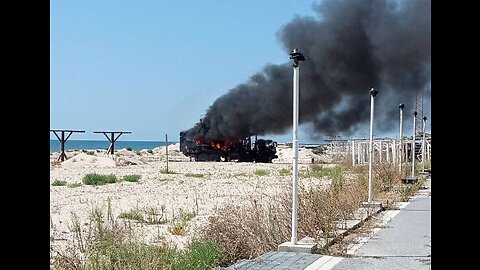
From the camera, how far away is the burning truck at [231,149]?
133 ft

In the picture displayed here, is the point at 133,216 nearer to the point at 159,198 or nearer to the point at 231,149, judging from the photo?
the point at 159,198

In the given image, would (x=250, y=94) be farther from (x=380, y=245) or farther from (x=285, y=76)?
(x=380, y=245)

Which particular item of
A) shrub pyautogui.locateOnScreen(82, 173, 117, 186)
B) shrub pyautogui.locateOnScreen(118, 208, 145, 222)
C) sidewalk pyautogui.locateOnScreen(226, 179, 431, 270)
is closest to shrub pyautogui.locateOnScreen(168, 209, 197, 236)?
shrub pyautogui.locateOnScreen(118, 208, 145, 222)

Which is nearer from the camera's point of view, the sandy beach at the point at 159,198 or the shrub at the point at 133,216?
the sandy beach at the point at 159,198

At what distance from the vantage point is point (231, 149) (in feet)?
136

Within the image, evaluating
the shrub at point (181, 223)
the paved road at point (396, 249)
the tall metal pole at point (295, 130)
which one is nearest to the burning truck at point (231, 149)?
the shrub at point (181, 223)

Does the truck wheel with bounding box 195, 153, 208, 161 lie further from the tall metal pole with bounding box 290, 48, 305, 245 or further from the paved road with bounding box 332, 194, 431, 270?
the tall metal pole with bounding box 290, 48, 305, 245

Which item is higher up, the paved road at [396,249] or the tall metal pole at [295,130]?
the tall metal pole at [295,130]

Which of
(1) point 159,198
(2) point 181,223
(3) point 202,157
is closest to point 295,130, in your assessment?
(2) point 181,223

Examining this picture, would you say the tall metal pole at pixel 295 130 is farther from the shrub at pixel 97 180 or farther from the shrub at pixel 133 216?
the shrub at pixel 97 180

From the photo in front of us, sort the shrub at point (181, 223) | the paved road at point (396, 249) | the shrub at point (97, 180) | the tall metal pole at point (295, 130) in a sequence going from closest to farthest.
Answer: the paved road at point (396, 249) < the tall metal pole at point (295, 130) < the shrub at point (181, 223) < the shrub at point (97, 180)

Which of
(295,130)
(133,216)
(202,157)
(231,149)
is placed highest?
(295,130)

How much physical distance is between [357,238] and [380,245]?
423 mm

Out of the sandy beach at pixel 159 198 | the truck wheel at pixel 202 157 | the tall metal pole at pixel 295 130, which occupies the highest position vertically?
A: the tall metal pole at pixel 295 130
